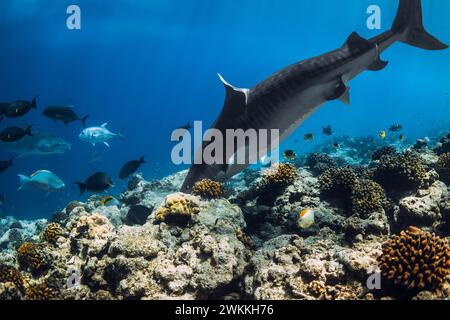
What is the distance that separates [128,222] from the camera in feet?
30.7

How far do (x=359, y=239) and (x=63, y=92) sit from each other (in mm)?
112917

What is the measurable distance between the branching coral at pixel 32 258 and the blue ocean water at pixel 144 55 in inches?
524

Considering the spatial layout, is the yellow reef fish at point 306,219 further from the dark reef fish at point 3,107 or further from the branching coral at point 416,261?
the dark reef fish at point 3,107

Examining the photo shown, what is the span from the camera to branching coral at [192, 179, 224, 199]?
6.16 metres

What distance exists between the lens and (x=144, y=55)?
96.9 m

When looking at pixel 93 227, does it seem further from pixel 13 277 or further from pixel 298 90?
pixel 298 90

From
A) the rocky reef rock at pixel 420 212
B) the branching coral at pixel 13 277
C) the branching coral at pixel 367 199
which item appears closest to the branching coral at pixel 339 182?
the branching coral at pixel 367 199

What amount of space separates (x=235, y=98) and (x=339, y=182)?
3026 mm

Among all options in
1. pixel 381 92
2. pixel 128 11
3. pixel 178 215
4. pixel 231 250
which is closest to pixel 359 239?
pixel 231 250

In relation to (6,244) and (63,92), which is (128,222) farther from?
(63,92)

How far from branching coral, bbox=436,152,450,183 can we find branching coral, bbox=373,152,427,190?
0.93 meters

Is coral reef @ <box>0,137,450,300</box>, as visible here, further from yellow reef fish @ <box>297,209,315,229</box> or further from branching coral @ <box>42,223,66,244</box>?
yellow reef fish @ <box>297,209,315,229</box>

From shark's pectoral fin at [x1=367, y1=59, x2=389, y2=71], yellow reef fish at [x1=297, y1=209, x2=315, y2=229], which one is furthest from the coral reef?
shark's pectoral fin at [x1=367, y1=59, x2=389, y2=71]

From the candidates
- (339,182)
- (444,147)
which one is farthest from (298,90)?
(444,147)
